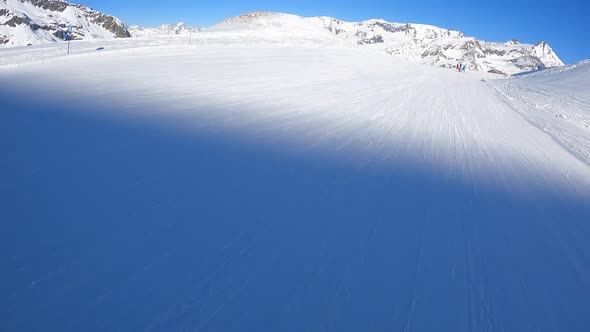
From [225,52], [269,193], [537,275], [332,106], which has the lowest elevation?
[537,275]

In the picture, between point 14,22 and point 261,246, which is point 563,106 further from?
point 14,22

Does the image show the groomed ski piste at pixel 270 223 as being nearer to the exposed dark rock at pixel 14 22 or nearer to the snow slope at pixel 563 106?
the snow slope at pixel 563 106

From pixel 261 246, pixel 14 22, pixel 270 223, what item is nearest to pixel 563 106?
pixel 270 223

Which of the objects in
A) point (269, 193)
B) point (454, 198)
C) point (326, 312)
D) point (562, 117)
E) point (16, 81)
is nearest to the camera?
point (326, 312)

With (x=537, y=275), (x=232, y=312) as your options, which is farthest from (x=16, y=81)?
(x=537, y=275)

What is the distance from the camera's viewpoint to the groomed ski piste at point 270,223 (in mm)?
3184

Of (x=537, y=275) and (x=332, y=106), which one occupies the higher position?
(x=332, y=106)

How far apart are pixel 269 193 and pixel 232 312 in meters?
2.54

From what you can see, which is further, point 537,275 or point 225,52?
point 225,52

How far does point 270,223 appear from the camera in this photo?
4594 millimetres

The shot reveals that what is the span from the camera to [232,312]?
309cm

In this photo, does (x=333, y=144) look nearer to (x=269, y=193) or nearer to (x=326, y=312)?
(x=269, y=193)

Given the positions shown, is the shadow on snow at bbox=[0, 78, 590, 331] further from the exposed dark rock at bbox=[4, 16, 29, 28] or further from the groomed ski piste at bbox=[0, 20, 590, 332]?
the exposed dark rock at bbox=[4, 16, 29, 28]

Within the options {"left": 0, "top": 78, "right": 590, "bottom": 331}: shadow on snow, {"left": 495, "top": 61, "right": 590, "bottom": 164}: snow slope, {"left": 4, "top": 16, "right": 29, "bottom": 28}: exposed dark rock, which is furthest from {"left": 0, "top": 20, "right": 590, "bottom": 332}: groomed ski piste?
{"left": 4, "top": 16, "right": 29, "bottom": 28}: exposed dark rock
